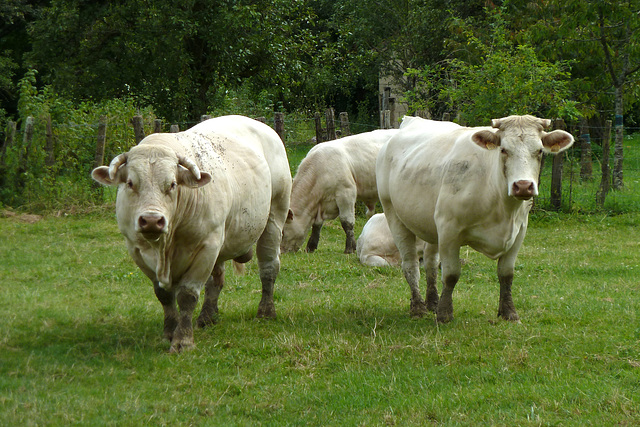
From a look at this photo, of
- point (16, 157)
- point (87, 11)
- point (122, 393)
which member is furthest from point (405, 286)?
point (87, 11)

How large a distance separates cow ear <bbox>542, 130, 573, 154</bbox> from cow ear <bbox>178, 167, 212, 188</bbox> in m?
2.85

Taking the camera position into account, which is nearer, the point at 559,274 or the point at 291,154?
the point at 559,274

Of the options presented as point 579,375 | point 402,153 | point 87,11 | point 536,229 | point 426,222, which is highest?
point 87,11

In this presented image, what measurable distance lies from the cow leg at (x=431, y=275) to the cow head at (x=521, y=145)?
1.71 meters

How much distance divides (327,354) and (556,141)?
263 cm

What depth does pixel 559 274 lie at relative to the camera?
9.63 metres

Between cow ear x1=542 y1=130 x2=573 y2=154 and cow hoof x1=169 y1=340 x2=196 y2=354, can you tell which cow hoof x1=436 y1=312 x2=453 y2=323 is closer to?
cow ear x1=542 y1=130 x2=573 y2=154

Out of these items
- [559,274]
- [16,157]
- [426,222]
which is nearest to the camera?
[426,222]

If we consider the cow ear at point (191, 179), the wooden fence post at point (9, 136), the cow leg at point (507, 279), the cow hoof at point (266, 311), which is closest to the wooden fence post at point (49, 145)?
the wooden fence post at point (9, 136)

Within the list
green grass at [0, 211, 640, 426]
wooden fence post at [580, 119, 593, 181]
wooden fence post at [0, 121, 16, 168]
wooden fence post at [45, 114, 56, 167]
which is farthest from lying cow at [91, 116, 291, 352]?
wooden fence post at [580, 119, 593, 181]

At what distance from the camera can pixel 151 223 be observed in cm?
534

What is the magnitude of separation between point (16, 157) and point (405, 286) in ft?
32.9

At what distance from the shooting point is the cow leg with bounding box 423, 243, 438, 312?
786 cm

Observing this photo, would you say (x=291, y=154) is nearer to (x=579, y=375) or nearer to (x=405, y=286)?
(x=405, y=286)
